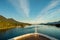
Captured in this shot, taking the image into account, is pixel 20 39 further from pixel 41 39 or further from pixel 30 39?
pixel 41 39

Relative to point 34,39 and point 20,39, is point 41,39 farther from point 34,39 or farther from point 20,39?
point 20,39

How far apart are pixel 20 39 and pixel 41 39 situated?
147 cm

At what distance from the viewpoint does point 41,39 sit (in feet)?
24.8

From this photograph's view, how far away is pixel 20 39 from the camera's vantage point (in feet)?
25.2

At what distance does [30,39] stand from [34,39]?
28 centimetres

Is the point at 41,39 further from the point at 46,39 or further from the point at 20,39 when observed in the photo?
the point at 20,39

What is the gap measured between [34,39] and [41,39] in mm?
487

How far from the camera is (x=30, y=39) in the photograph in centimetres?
757

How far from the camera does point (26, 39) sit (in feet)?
24.9

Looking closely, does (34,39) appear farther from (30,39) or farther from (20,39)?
(20,39)

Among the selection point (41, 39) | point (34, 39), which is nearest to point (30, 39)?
point (34, 39)

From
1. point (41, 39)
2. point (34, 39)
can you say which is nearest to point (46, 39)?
point (41, 39)

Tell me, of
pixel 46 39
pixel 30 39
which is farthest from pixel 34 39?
pixel 46 39

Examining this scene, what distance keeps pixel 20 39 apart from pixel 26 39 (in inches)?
17.2
